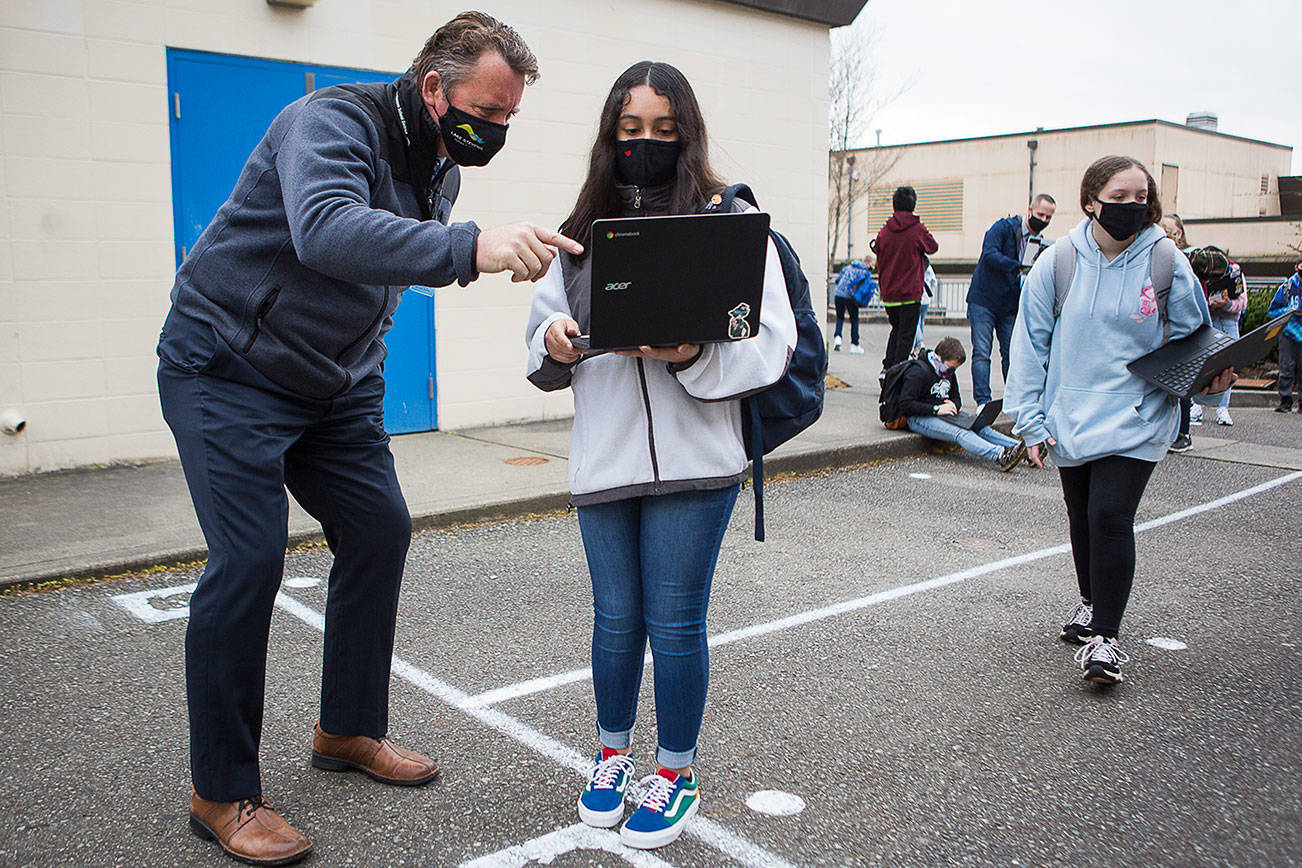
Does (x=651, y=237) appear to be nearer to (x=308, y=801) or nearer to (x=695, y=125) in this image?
(x=695, y=125)

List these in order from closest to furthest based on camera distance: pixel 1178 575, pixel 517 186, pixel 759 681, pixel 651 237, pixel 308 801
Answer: pixel 651 237, pixel 308 801, pixel 759 681, pixel 1178 575, pixel 517 186

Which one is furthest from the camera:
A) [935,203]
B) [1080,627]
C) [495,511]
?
[935,203]

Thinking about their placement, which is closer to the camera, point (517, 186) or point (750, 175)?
point (517, 186)

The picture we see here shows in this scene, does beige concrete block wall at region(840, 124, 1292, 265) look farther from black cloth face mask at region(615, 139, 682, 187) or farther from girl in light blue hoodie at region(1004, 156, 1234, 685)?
black cloth face mask at region(615, 139, 682, 187)

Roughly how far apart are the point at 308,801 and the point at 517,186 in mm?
6748

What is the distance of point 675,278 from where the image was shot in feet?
7.96

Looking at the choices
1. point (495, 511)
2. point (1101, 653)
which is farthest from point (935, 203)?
point (1101, 653)

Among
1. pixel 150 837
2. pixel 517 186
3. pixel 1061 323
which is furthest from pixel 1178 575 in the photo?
pixel 517 186

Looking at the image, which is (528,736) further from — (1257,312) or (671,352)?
(1257,312)

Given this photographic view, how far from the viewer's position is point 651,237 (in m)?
2.37

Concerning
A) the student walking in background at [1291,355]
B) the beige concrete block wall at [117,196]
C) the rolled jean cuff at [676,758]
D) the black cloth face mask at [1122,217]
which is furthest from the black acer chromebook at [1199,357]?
the student walking in background at [1291,355]

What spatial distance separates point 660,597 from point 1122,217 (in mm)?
2416

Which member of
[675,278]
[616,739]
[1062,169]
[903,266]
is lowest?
[616,739]

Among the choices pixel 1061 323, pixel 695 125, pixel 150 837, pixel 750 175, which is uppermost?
pixel 750 175
